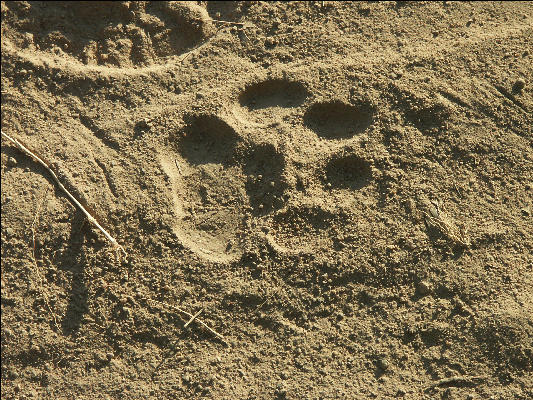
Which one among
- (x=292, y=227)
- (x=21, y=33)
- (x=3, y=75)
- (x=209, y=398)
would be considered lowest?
(x=209, y=398)

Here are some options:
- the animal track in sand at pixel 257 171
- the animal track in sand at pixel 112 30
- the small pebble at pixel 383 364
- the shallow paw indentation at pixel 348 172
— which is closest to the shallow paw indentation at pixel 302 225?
the animal track in sand at pixel 257 171

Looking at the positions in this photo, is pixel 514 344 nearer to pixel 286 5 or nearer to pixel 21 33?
pixel 286 5

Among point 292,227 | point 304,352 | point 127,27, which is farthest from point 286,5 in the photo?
point 304,352

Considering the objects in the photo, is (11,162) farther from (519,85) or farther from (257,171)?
(519,85)

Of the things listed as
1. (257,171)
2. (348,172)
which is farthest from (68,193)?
(348,172)

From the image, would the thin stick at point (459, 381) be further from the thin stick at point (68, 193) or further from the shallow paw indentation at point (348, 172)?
the thin stick at point (68, 193)

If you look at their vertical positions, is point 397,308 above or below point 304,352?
above

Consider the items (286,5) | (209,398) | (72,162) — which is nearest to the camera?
(209,398)

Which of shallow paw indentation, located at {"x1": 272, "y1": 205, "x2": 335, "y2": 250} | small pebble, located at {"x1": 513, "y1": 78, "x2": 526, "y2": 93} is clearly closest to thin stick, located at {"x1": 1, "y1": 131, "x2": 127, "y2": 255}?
shallow paw indentation, located at {"x1": 272, "y1": 205, "x2": 335, "y2": 250}
